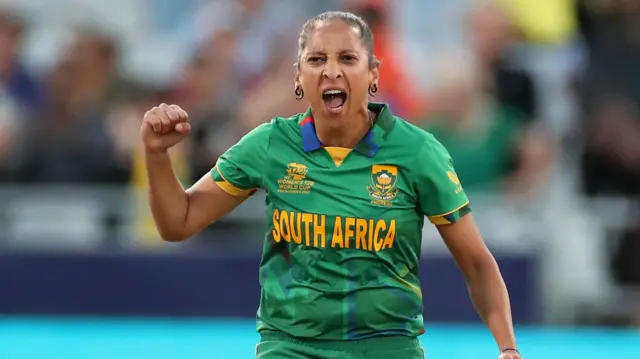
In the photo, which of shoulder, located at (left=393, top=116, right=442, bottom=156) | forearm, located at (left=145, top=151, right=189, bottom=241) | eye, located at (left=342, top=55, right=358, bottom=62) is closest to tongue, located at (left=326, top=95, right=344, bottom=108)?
eye, located at (left=342, top=55, right=358, bottom=62)

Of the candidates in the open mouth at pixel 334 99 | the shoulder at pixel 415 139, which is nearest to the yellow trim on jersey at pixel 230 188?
the open mouth at pixel 334 99

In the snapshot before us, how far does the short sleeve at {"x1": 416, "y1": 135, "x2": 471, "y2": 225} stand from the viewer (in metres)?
4.17

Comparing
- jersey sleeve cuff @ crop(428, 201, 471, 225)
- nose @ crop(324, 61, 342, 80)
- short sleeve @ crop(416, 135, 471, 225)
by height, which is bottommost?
jersey sleeve cuff @ crop(428, 201, 471, 225)

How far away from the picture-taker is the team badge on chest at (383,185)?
164 inches

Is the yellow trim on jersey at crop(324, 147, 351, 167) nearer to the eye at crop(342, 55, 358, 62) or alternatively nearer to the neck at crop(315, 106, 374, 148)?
the neck at crop(315, 106, 374, 148)

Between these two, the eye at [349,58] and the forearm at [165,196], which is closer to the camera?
the eye at [349,58]

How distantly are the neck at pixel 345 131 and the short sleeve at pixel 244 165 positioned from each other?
0.63 ft

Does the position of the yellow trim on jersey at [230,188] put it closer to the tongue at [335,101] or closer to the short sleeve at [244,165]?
the short sleeve at [244,165]

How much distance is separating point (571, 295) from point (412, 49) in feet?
8.11

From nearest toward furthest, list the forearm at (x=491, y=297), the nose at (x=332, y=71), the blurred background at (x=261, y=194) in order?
the nose at (x=332, y=71) < the forearm at (x=491, y=297) < the blurred background at (x=261, y=194)

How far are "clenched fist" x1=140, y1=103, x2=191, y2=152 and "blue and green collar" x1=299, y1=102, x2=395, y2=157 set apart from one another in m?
0.41

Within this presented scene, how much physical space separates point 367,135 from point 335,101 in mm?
192

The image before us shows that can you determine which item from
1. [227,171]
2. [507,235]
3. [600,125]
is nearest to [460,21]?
[600,125]

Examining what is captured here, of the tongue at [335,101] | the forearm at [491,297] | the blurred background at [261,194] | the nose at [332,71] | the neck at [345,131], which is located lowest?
the forearm at [491,297]
